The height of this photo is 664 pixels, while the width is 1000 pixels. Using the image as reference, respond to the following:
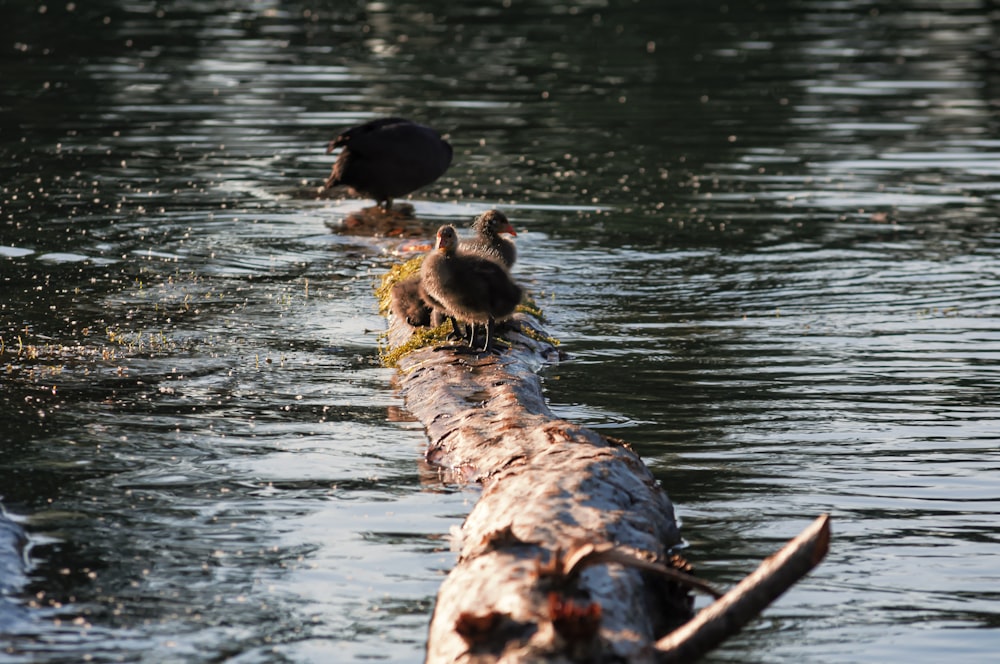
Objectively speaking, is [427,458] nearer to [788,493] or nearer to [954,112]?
[788,493]

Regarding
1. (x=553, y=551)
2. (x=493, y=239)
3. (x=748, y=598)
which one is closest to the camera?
(x=748, y=598)

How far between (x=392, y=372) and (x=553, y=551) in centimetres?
467

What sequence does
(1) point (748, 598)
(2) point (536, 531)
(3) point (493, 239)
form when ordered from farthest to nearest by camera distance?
(3) point (493, 239)
(2) point (536, 531)
(1) point (748, 598)

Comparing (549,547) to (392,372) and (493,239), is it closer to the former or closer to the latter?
(392,372)

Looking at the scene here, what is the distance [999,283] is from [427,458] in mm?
7657

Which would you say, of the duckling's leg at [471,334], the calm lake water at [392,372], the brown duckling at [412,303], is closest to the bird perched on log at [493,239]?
the brown duckling at [412,303]

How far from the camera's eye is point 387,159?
16547mm

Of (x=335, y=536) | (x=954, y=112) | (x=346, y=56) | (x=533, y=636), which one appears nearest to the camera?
(x=533, y=636)

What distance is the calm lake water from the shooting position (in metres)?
6.76

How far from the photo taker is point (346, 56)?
30.2 m

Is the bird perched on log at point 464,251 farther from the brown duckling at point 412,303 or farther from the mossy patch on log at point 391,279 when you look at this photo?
the mossy patch on log at point 391,279

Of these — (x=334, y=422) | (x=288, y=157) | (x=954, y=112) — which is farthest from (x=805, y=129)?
(x=334, y=422)

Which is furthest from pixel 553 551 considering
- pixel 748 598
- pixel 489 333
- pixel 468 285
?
pixel 489 333

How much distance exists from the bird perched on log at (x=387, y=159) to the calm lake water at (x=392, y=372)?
60 centimetres
